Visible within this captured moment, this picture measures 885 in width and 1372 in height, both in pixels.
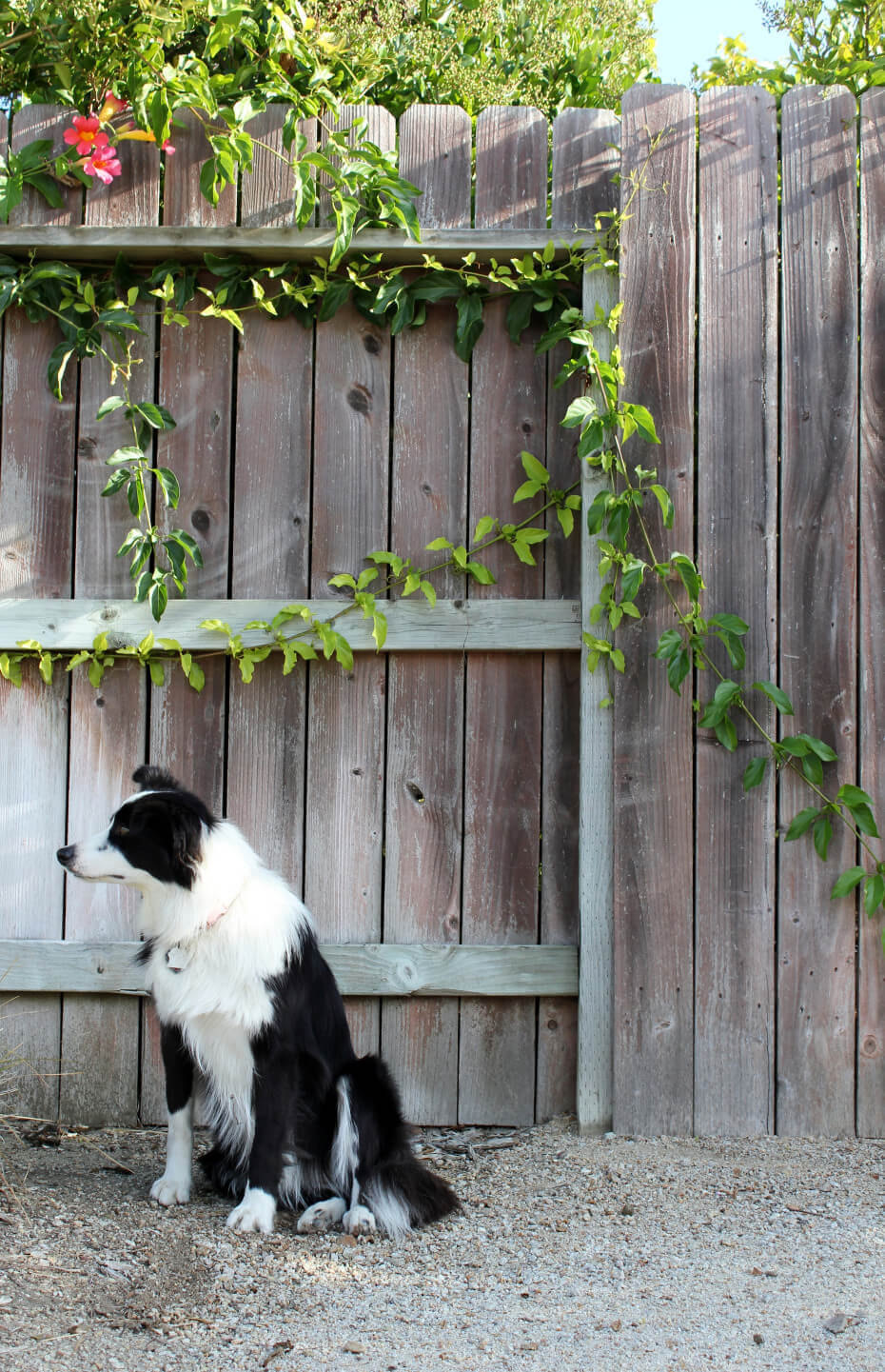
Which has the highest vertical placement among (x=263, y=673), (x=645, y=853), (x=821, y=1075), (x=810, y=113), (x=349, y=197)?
(x=810, y=113)

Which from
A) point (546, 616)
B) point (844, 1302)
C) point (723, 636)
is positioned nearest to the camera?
point (844, 1302)

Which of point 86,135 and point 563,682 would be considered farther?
point 563,682

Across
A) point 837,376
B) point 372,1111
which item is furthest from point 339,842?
point 837,376

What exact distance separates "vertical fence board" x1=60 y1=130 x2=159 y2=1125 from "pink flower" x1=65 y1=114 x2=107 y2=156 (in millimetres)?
211

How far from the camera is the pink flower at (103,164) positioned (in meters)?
2.94

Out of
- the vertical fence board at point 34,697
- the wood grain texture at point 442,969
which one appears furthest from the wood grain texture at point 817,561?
the vertical fence board at point 34,697

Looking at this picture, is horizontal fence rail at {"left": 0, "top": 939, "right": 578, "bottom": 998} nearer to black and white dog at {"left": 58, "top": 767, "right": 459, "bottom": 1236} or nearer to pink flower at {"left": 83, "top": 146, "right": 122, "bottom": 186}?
black and white dog at {"left": 58, "top": 767, "right": 459, "bottom": 1236}

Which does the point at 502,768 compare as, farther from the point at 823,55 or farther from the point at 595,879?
the point at 823,55

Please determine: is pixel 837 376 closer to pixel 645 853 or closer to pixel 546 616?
pixel 546 616

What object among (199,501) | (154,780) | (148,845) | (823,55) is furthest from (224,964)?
(823,55)

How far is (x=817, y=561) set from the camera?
120 inches

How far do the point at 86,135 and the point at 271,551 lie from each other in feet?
3.95

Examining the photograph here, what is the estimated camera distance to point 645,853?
3031 millimetres

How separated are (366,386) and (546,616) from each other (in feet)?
2.86
